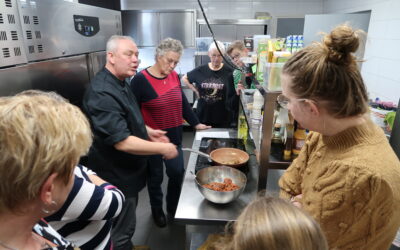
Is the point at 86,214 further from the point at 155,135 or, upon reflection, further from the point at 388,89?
the point at 388,89

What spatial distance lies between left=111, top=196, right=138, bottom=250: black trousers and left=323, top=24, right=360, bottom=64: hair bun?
1460 mm

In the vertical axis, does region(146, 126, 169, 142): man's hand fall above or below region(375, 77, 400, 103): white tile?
below

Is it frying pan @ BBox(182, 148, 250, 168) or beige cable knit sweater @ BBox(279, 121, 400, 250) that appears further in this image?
frying pan @ BBox(182, 148, 250, 168)

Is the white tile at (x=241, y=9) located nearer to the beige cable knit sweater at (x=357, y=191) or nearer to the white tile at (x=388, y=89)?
the white tile at (x=388, y=89)

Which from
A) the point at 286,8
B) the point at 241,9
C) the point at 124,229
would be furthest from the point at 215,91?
the point at 286,8

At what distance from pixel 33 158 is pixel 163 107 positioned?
1857 mm

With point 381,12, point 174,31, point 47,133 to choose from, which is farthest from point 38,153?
point 174,31

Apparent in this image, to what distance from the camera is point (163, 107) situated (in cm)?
236

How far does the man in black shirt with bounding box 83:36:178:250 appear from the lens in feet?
4.93

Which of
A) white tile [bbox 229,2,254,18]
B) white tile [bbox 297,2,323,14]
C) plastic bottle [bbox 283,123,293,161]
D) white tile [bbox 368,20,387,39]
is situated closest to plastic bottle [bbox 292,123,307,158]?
plastic bottle [bbox 283,123,293,161]

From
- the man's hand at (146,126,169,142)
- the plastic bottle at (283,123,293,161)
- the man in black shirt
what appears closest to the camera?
the plastic bottle at (283,123,293,161)

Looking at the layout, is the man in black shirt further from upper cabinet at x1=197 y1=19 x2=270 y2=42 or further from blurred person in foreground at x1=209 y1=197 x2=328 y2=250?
upper cabinet at x1=197 y1=19 x2=270 y2=42

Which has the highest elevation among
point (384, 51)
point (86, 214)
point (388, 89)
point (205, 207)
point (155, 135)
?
point (384, 51)

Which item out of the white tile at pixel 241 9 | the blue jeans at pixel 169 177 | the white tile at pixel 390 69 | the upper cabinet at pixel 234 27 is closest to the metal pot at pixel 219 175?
the blue jeans at pixel 169 177
